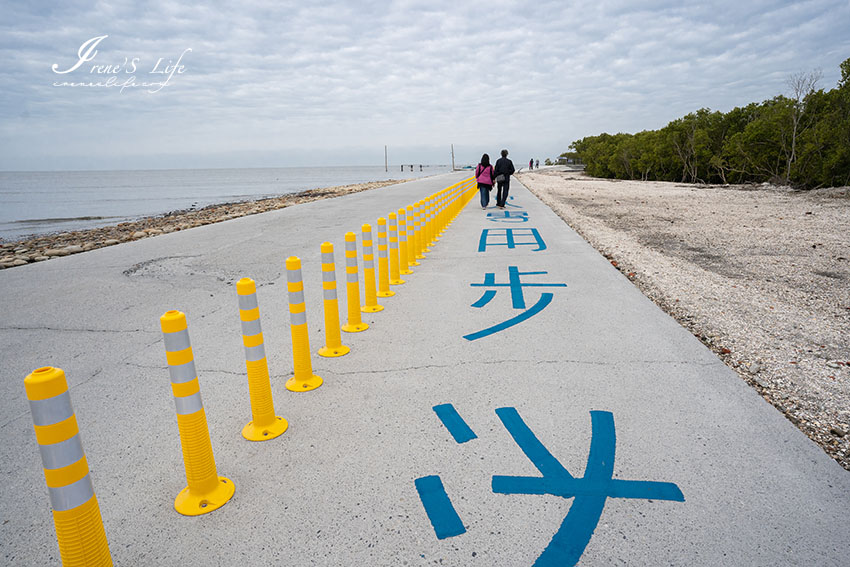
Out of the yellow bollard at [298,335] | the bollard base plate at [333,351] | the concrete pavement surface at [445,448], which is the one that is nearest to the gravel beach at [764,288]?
the concrete pavement surface at [445,448]

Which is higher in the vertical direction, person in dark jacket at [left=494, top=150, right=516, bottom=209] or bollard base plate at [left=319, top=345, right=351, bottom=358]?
person in dark jacket at [left=494, top=150, right=516, bottom=209]

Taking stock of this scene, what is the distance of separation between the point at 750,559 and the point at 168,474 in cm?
333

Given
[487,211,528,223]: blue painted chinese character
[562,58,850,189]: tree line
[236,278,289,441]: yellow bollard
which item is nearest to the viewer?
[236,278,289,441]: yellow bollard

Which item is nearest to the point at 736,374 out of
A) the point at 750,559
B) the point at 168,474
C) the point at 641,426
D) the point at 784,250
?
the point at 641,426

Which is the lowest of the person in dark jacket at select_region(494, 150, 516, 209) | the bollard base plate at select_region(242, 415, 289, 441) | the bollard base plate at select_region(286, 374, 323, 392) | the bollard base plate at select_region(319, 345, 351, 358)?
the bollard base plate at select_region(242, 415, 289, 441)

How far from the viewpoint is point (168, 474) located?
2.98 meters

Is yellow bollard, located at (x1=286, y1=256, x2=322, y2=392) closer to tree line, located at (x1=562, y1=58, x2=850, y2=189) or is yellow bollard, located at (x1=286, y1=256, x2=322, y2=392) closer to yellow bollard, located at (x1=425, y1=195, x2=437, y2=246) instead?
yellow bollard, located at (x1=425, y1=195, x2=437, y2=246)

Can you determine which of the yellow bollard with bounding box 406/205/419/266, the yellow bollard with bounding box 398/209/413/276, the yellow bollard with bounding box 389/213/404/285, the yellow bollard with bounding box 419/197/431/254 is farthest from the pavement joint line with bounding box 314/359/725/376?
the yellow bollard with bounding box 419/197/431/254

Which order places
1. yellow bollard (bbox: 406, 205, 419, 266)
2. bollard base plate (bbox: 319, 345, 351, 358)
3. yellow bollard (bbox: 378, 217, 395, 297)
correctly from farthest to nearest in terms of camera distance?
yellow bollard (bbox: 406, 205, 419, 266)
yellow bollard (bbox: 378, 217, 395, 297)
bollard base plate (bbox: 319, 345, 351, 358)

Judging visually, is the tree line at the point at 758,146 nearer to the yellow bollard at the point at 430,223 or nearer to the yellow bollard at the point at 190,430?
the yellow bollard at the point at 430,223

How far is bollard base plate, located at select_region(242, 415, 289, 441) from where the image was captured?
10.8 ft

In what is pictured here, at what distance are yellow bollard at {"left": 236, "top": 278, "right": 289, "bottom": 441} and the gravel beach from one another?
3840 millimetres

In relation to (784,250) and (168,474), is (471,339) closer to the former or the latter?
(168,474)

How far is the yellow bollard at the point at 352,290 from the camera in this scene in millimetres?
4934
